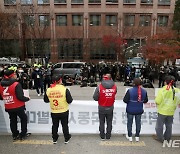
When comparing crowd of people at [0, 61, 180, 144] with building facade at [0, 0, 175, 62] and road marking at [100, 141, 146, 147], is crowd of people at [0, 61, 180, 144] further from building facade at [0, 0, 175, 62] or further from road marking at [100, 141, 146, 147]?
building facade at [0, 0, 175, 62]

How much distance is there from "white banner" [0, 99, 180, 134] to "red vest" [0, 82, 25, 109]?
0.70 meters

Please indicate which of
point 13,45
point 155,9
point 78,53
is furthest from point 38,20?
point 155,9

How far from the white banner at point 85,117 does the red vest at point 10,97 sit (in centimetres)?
70

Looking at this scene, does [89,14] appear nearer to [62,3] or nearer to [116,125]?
[62,3]

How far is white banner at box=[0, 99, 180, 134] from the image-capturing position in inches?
205

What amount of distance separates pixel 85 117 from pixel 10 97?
1.95 metres

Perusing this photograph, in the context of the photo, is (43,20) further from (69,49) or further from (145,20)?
(145,20)

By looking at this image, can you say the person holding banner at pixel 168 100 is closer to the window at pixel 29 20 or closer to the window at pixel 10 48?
the window at pixel 29 20

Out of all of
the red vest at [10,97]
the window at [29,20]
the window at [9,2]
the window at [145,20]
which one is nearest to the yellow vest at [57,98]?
the red vest at [10,97]

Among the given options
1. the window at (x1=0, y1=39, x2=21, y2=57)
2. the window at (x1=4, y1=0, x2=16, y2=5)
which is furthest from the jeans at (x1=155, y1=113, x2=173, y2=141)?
the window at (x1=4, y1=0, x2=16, y2=5)

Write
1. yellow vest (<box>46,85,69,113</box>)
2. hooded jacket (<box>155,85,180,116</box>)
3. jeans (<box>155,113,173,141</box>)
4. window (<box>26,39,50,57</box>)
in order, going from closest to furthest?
yellow vest (<box>46,85,69,113</box>), hooded jacket (<box>155,85,180,116</box>), jeans (<box>155,113,173,141</box>), window (<box>26,39,50,57</box>)

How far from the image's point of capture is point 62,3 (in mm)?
33938

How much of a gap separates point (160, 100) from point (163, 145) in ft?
3.53

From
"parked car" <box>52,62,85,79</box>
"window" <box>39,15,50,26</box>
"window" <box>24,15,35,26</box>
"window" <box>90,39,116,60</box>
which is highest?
"window" <box>39,15,50,26</box>
